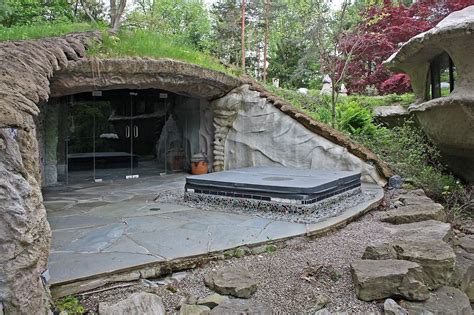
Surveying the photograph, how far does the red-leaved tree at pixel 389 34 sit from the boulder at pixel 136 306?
9032 mm

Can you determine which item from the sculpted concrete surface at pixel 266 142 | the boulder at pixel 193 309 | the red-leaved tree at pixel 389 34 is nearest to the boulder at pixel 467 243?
the sculpted concrete surface at pixel 266 142

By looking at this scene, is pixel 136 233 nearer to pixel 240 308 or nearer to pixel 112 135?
pixel 240 308

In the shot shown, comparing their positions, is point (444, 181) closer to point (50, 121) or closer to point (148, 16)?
point (50, 121)

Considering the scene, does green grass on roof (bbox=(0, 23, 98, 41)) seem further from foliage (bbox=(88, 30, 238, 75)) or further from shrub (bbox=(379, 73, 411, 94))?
shrub (bbox=(379, 73, 411, 94))

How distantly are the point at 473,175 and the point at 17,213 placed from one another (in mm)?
6036

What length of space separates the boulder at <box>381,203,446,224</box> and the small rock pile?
450 millimetres

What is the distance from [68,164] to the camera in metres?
8.07

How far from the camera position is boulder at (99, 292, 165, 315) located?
80.2 inches

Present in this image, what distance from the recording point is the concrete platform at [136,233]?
7.98ft

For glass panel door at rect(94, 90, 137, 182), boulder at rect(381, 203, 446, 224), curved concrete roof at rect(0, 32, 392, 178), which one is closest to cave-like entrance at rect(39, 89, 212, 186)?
glass panel door at rect(94, 90, 137, 182)

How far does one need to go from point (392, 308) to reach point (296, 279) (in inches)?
25.8

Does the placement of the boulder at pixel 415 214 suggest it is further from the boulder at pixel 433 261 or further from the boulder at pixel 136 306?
the boulder at pixel 136 306

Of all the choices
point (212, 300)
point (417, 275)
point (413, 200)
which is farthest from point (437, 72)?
point (212, 300)

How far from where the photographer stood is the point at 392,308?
222 cm
